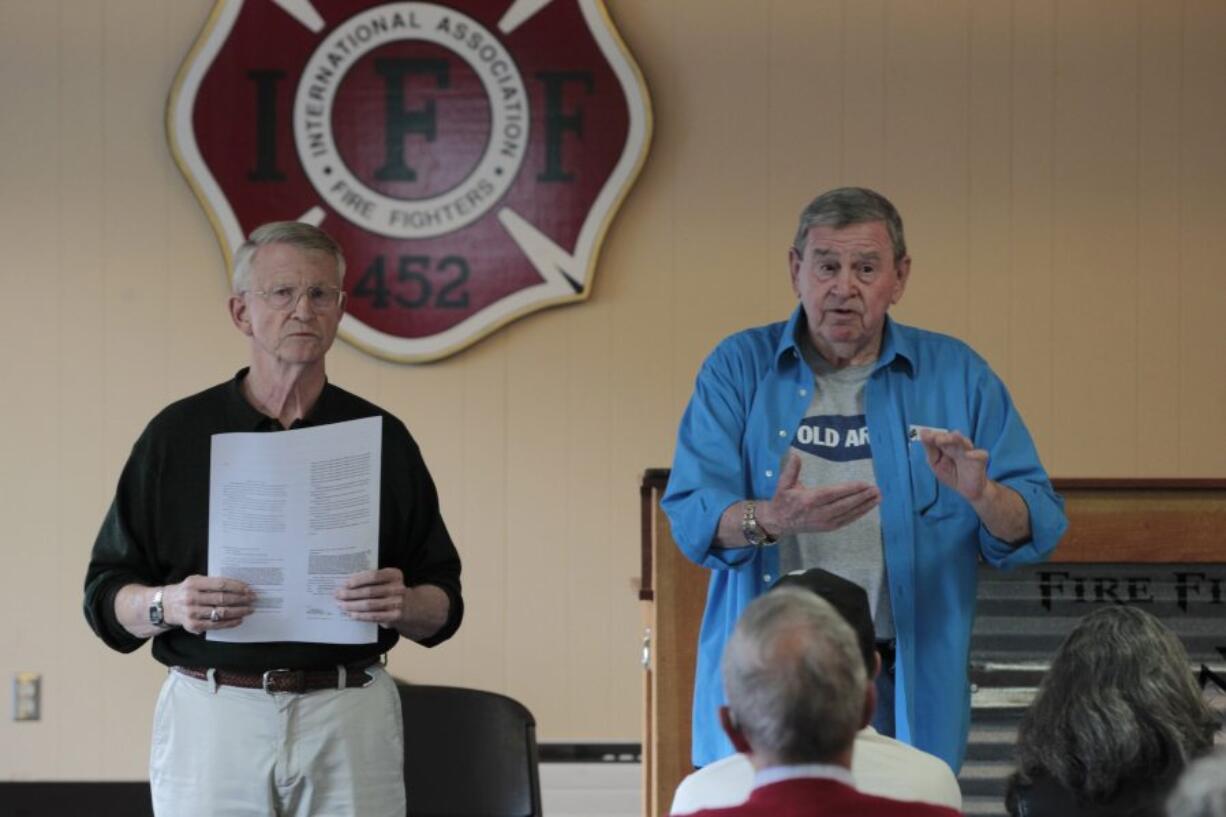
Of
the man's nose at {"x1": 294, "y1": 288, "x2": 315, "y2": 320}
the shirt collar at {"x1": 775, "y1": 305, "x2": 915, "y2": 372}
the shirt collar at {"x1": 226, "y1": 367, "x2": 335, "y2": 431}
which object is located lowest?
the shirt collar at {"x1": 226, "y1": 367, "x2": 335, "y2": 431}

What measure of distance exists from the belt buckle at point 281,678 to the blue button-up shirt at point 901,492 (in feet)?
1.86

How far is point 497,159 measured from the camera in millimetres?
4766

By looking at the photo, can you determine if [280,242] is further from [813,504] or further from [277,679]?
[813,504]

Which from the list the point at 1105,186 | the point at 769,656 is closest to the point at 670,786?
the point at 769,656

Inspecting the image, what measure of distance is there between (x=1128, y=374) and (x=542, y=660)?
191cm

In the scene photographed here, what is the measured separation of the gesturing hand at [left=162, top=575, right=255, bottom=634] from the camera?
2205 mm

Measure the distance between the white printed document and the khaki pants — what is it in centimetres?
9

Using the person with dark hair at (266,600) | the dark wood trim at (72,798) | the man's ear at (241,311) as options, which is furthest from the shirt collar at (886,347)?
the dark wood trim at (72,798)

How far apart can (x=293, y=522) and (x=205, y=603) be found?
0.17 m

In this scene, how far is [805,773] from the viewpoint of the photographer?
151 centimetres

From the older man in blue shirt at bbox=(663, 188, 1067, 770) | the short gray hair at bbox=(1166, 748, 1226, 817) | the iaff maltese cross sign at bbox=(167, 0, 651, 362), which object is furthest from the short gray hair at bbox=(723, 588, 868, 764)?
the iaff maltese cross sign at bbox=(167, 0, 651, 362)

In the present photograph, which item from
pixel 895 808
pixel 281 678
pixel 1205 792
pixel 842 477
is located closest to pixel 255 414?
pixel 281 678

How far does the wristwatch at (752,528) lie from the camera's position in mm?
2318

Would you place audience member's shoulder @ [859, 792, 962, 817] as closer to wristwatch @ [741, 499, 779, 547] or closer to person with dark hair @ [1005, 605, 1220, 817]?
person with dark hair @ [1005, 605, 1220, 817]
